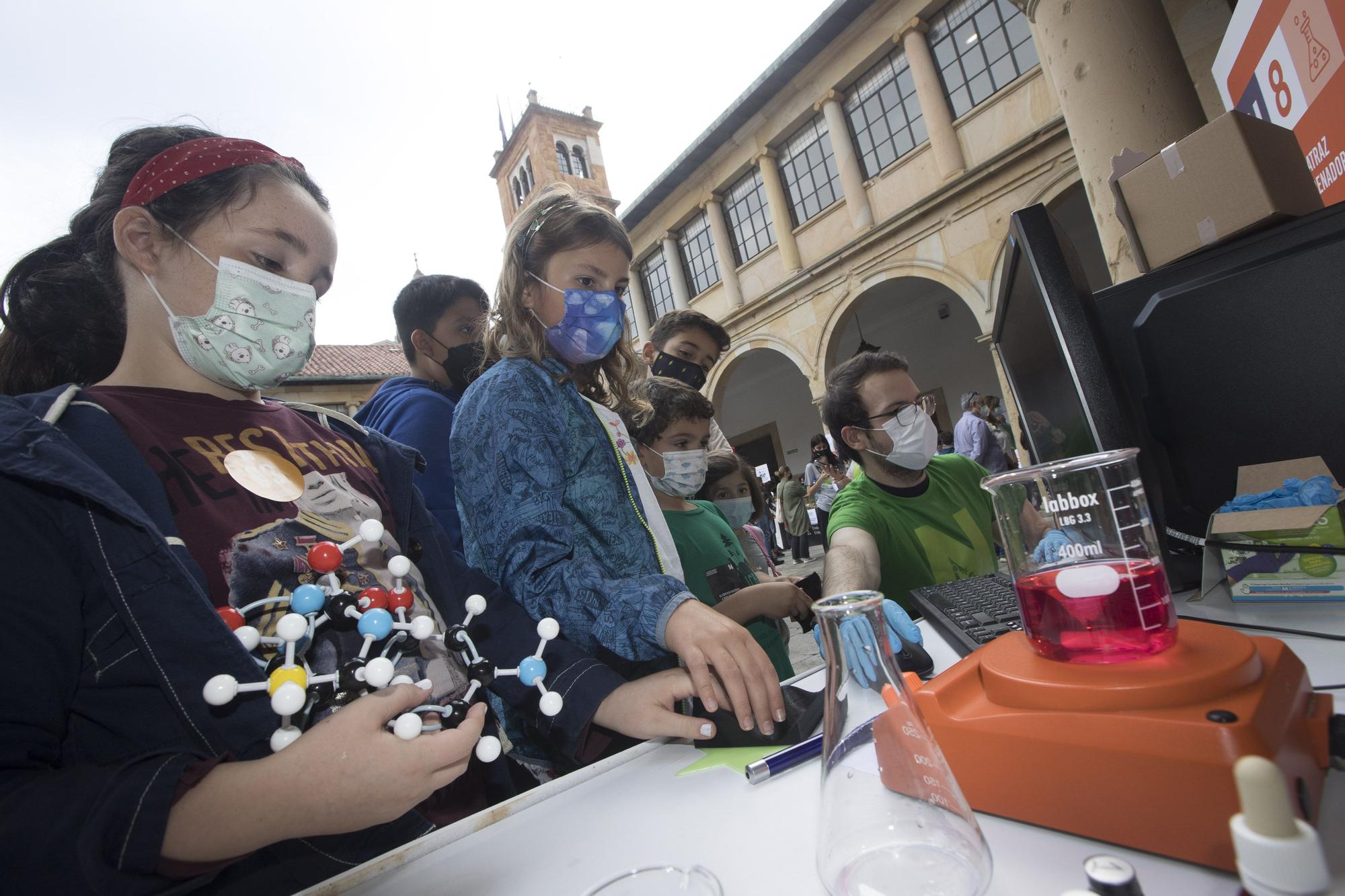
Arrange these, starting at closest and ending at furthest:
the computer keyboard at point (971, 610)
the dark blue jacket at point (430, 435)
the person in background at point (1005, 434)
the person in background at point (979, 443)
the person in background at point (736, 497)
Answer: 1. the computer keyboard at point (971, 610)
2. the dark blue jacket at point (430, 435)
3. the person in background at point (736, 497)
4. the person in background at point (979, 443)
5. the person in background at point (1005, 434)

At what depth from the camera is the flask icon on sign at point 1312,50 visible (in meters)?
2.17

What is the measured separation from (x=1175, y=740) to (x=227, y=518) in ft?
3.53

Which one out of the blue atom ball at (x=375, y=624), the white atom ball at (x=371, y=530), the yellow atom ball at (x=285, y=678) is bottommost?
the yellow atom ball at (x=285, y=678)

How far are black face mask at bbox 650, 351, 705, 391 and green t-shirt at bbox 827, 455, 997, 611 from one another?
1.04m

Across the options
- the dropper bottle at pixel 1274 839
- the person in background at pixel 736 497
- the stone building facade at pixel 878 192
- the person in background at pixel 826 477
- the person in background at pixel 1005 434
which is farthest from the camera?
the person in background at pixel 826 477

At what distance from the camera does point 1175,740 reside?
1.47 ft

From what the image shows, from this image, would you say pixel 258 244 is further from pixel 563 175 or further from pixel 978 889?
pixel 563 175

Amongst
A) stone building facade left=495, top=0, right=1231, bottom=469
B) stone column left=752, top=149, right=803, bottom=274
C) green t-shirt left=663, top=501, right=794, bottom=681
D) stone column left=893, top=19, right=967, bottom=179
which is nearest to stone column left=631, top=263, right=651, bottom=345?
stone building facade left=495, top=0, right=1231, bottom=469

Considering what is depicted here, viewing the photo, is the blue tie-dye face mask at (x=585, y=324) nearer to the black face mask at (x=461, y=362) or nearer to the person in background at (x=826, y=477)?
the black face mask at (x=461, y=362)

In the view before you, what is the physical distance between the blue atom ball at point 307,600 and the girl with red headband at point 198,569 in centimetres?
6

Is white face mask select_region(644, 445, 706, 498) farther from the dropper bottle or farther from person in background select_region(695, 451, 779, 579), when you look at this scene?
the dropper bottle

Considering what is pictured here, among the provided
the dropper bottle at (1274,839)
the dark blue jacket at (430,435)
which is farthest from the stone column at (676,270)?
the dropper bottle at (1274,839)

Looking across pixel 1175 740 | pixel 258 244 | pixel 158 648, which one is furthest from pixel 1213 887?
pixel 258 244

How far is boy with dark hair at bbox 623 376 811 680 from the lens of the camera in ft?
5.52
